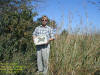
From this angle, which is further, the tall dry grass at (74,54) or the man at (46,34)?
the man at (46,34)

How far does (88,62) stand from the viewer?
2.75 meters

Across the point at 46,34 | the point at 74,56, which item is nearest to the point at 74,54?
the point at 74,56

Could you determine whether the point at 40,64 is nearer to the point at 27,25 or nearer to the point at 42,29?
the point at 42,29

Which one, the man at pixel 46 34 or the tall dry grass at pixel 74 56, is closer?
the tall dry grass at pixel 74 56

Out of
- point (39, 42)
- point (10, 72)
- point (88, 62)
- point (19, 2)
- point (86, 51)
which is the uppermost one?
point (19, 2)

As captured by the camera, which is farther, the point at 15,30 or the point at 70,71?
the point at 15,30

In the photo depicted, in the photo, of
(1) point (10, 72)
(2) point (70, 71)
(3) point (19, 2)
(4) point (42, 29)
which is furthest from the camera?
(3) point (19, 2)

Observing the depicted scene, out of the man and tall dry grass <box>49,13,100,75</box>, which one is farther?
the man

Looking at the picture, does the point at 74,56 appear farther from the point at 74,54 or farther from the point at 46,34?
the point at 46,34

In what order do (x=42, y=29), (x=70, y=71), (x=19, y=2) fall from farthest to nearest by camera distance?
(x=19, y=2) < (x=42, y=29) < (x=70, y=71)

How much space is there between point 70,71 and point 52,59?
1.58 feet

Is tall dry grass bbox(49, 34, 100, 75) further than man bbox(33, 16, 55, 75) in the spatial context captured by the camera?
No

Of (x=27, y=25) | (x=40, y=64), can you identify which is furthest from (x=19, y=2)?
(x=40, y=64)

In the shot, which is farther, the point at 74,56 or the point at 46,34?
the point at 46,34
